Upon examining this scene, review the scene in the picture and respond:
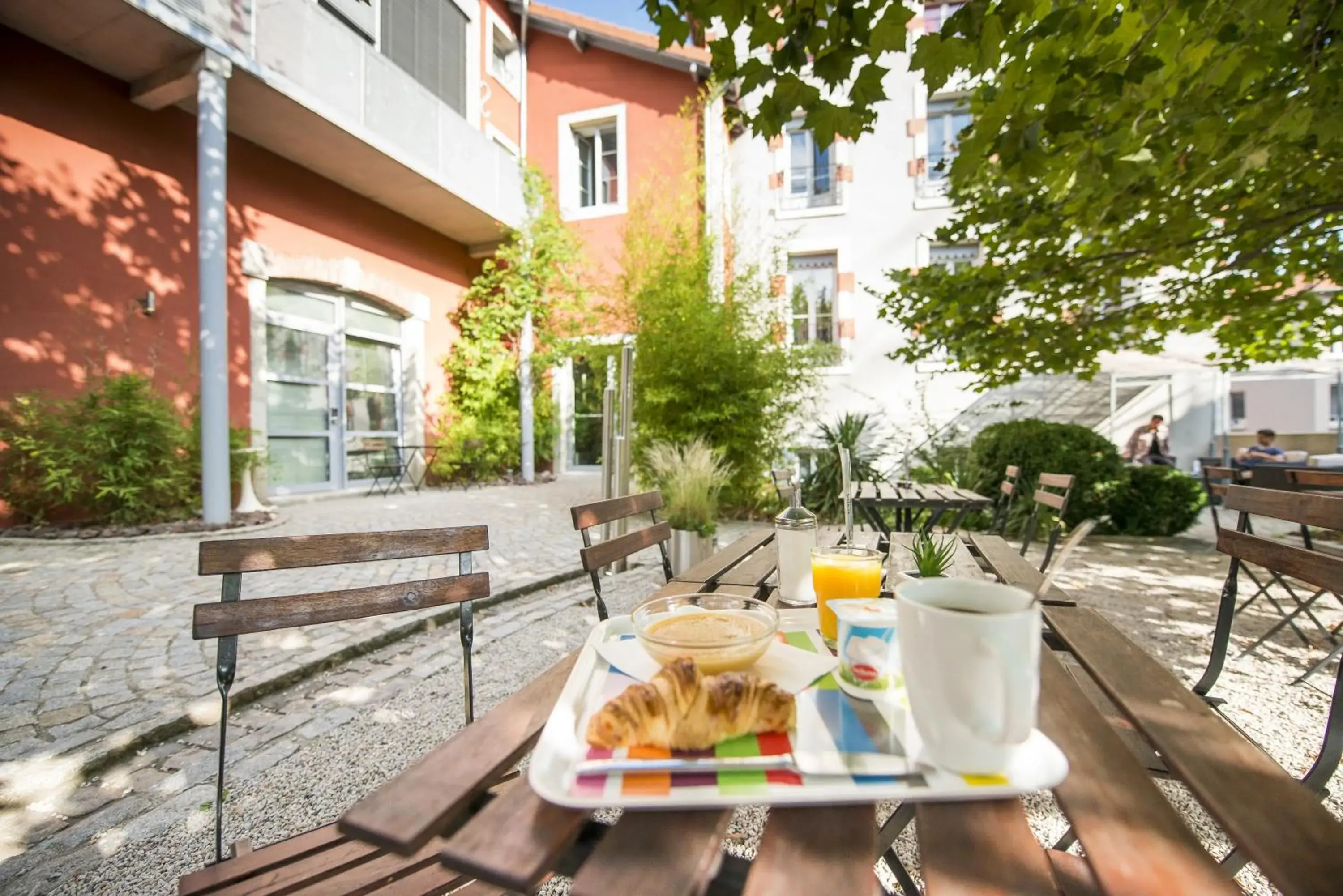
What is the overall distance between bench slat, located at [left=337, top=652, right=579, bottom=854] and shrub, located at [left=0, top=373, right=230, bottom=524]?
19.3ft

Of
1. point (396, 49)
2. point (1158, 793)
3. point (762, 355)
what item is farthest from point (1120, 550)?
point (396, 49)

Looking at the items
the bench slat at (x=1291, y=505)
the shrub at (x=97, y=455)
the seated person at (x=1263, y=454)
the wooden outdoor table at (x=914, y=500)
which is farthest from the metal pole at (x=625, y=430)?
the seated person at (x=1263, y=454)

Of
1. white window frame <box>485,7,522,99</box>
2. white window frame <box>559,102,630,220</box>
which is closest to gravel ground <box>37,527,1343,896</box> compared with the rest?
white window frame <box>559,102,630,220</box>

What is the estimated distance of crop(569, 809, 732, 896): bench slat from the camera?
43 cm

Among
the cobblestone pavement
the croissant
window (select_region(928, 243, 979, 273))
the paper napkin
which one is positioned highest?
window (select_region(928, 243, 979, 273))

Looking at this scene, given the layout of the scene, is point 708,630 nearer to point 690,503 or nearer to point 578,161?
point 690,503

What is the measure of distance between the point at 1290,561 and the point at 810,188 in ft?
32.2

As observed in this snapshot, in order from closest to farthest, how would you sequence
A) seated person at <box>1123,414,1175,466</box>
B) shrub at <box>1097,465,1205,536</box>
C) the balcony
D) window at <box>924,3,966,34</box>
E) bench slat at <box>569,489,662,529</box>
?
bench slat at <box>569,489,662,529</box> < the balcony < shrub at <box>1097,465,1205,536</box> < seated person at <box>1123,414,1175,466</box> < window at <box>924,3,966,34</box>

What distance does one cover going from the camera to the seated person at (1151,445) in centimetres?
802

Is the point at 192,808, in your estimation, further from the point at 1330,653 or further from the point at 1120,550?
the point at 1120,550

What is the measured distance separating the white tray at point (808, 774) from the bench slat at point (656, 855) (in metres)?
0.01

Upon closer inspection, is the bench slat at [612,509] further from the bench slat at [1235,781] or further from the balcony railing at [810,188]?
the balcony railing at [810,188]

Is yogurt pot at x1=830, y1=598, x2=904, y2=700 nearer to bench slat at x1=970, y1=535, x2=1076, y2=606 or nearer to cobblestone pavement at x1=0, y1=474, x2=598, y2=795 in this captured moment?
bench slat at x1=970, y1=535, x2=1076, y2=606

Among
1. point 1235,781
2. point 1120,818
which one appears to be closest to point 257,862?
point 1120,818
